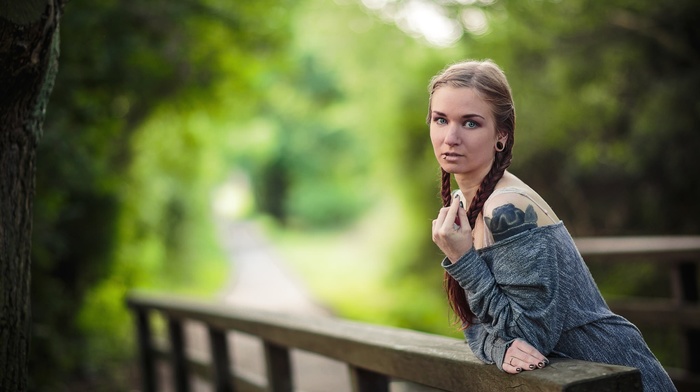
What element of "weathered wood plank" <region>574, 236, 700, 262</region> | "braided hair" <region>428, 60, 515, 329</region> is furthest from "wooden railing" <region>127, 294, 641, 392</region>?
"weathered wood plank" <region>574, 236, 700, 262</region>

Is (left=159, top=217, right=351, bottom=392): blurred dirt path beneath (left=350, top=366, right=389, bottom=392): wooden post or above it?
beneath

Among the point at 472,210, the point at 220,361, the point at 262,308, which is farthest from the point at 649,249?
the point at 262,308

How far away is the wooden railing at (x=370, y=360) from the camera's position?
5.32 feet

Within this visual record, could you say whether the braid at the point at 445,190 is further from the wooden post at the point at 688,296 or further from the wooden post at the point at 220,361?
the wooden post at the point at 688,296

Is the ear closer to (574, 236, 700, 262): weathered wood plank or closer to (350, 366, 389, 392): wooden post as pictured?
(350, 366, 389, 392): wooden post

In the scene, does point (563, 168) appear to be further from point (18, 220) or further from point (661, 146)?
point (18, 220)

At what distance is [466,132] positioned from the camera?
191 centimetres

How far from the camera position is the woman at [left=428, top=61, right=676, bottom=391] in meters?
1.78

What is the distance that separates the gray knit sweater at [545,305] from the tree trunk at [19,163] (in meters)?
1.37

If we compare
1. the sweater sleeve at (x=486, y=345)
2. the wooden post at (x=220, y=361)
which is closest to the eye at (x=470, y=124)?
the sweater sleeve at (x=486, y=345)

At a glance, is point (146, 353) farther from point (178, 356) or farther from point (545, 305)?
point (545, 305)

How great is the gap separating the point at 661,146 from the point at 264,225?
3538 centimetres

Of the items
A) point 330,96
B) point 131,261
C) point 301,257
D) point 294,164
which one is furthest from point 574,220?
point 294,164

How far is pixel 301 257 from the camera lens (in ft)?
80.9
